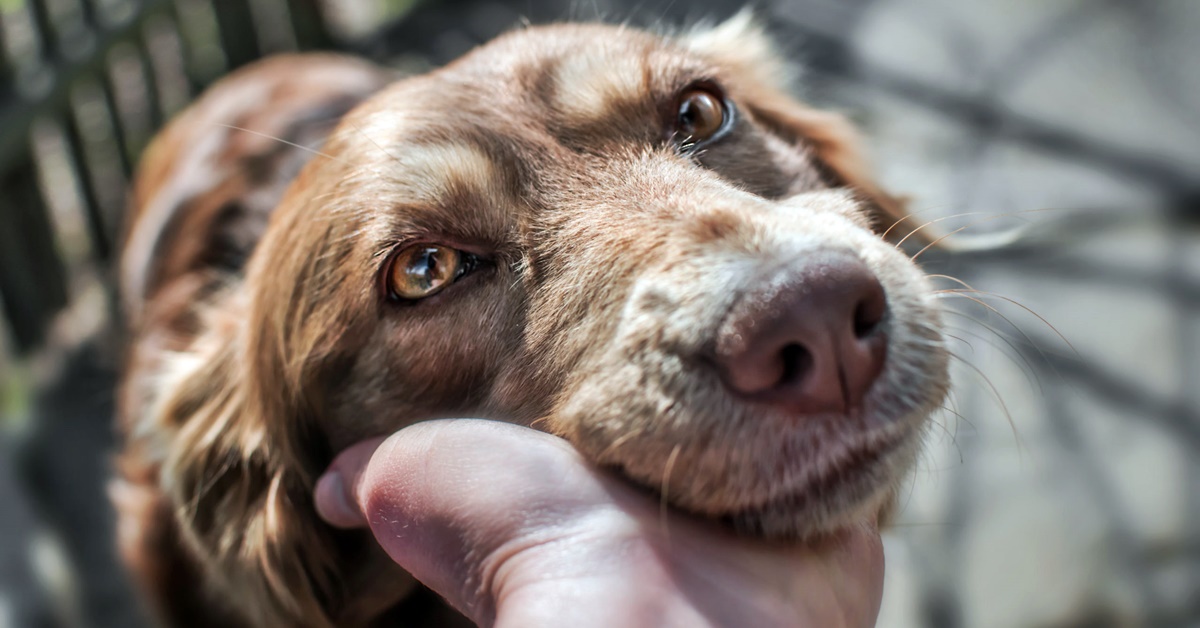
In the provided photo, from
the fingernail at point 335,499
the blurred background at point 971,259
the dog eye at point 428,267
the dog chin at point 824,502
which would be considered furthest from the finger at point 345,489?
the blurred background at point 971,259

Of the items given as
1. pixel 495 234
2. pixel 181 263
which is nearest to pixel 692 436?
pixel 495 234

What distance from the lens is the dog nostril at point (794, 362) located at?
59.9 inches

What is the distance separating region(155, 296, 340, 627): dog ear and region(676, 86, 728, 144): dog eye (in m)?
1.25

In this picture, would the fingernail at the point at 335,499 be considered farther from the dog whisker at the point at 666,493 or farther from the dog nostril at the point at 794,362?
the dog nostril at the point at 794,362

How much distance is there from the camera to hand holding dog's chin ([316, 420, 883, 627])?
147 cm

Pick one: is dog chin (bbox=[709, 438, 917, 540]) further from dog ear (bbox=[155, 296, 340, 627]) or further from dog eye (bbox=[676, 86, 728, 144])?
dog ear (bbox=[155, 296, 340, 627])

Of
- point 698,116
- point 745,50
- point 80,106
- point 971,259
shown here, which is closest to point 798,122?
point 745,50

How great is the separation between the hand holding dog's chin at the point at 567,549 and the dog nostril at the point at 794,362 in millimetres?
328

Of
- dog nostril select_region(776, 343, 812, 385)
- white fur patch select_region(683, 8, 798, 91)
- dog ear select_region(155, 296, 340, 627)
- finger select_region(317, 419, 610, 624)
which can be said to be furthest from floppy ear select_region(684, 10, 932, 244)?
dog ear select_region(155, 296, 340, 627)

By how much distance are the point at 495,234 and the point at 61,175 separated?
15.3ft

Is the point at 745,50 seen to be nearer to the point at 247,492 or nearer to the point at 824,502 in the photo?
the point at 824,502

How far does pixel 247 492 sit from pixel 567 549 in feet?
4.47

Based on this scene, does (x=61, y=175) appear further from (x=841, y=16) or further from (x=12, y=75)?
(x=841, y=16)

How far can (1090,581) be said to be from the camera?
3.14m
